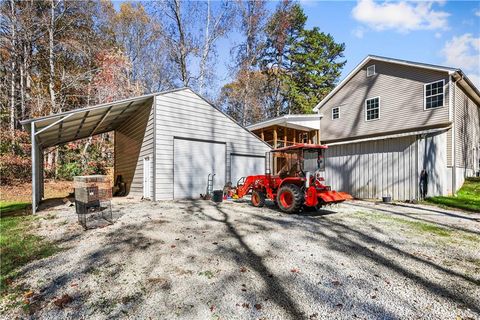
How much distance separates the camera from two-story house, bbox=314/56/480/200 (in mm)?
10203

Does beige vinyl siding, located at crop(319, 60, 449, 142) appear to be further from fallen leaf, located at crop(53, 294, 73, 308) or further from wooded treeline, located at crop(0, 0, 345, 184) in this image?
fallen leaf, located at crop(53, 294, 73, 308)

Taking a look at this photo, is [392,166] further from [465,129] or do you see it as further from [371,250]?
[371,250]

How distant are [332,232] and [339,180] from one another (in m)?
7.60

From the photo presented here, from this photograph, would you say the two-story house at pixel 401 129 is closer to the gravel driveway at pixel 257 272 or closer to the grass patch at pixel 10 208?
the gravel driveway at pixel 257 272

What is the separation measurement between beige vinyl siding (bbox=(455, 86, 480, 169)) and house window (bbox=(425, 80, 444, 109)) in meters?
0.81

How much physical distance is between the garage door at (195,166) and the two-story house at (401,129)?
5.48 meters

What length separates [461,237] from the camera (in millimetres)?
5102

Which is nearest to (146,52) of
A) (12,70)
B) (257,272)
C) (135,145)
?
(12,70)

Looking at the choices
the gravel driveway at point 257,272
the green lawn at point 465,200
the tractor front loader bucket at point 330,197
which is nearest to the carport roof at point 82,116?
the gravel driveway at point 257,272

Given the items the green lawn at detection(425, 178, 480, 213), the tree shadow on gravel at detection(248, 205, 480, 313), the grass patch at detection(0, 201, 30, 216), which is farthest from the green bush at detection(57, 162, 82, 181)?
the green lawn at detection(425, 178, 480, 213)

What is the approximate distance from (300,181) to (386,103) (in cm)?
1097

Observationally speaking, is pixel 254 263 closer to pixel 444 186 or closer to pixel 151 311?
pixel 151 311

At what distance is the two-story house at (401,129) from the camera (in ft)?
33.5

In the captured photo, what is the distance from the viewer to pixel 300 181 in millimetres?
7199
